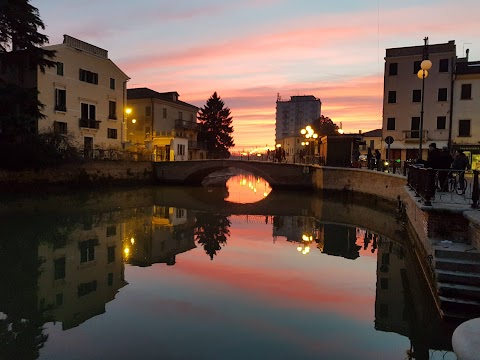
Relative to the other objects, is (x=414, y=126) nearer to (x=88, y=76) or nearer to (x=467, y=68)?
(x=467, y=68)

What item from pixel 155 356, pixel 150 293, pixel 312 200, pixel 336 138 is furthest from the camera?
pixel 336 138

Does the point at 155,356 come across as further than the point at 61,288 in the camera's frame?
No

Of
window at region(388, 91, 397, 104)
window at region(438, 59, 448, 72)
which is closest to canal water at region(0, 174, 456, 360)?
window at region(388, 91, 397, 104)

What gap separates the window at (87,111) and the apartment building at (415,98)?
1151 inches

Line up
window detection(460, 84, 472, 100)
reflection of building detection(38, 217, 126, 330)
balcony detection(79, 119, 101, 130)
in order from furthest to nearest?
balcony detection(79, 119, 101, 130)
window detection(460, 84, 472, 100)
reflection of building detection(38, 217, 126, 330)

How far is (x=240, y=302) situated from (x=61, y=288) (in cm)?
437

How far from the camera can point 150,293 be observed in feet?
30.6

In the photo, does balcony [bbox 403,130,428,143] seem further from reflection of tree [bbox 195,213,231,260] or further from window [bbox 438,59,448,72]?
reflection of tree [bbox 195,213,231,260]

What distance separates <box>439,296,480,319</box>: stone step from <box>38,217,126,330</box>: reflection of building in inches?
265

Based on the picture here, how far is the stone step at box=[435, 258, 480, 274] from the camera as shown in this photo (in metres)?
7.71

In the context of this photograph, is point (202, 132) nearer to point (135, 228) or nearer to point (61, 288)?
point (135, 228)

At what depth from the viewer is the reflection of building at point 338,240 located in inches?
560

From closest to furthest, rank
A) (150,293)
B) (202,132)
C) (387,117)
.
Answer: (150,293) < (387,117) < (202,132)

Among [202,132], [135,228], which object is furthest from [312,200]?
[202,132]
